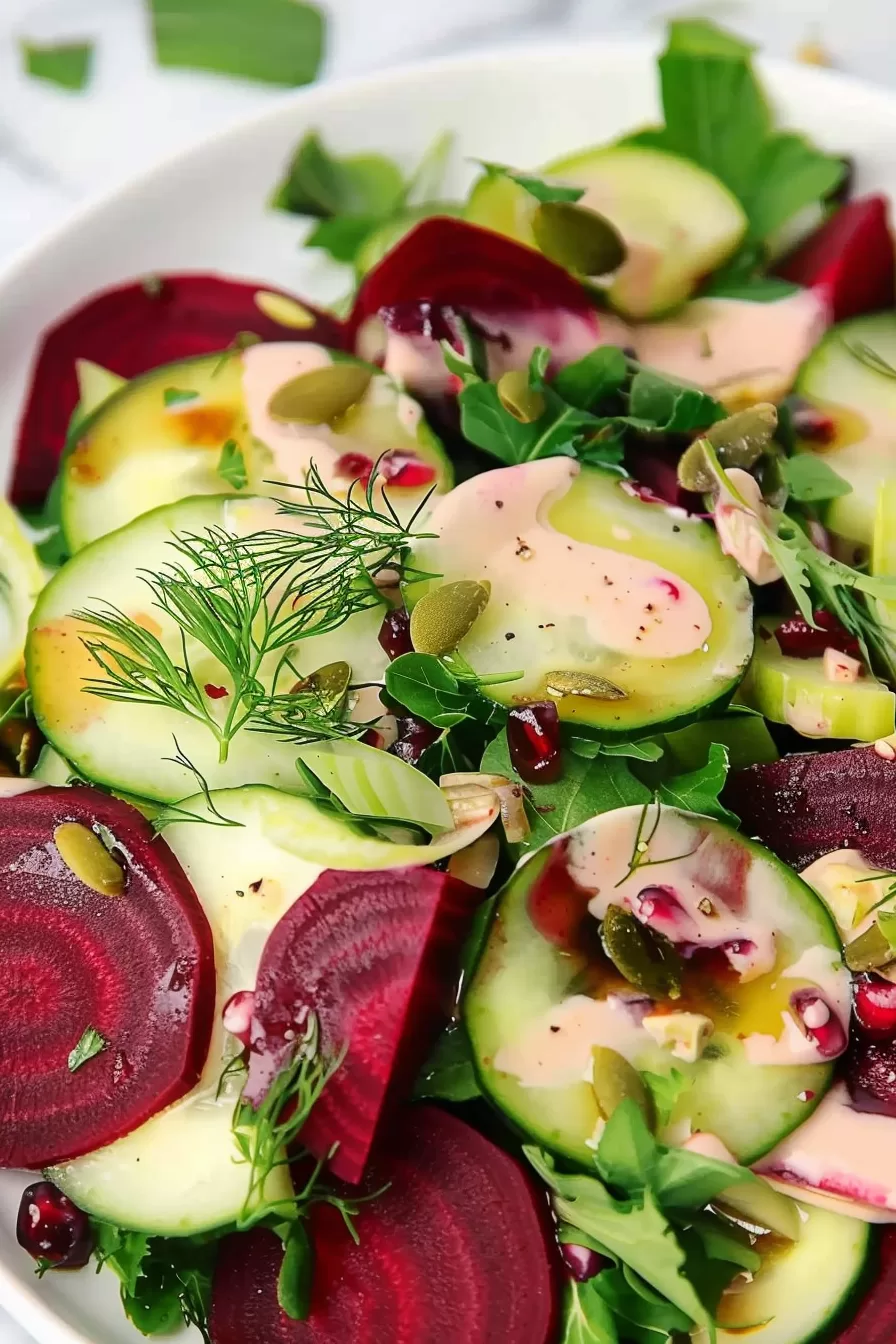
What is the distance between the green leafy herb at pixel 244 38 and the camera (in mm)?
3000

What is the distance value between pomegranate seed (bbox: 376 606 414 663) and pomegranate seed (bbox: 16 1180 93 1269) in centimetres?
94

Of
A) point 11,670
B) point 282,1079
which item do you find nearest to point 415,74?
point 11,670

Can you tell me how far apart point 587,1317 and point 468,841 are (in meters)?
0.65

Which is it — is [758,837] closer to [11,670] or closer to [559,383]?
[559,383]

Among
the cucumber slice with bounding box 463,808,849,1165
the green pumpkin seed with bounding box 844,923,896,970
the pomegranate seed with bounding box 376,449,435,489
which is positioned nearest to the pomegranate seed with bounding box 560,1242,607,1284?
the cucumber slice with bounding box 463,808,849,1165

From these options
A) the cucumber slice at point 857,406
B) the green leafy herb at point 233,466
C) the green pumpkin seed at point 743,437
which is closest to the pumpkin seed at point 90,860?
the green leafy herb at point 233,466

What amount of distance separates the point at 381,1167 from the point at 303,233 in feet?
6.19

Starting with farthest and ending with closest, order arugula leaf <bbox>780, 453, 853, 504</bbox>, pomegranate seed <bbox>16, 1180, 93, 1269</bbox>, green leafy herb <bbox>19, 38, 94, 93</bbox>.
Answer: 1. green leafy herb <bbox>19, 38, 94, 93</bbox>
2. arugula leaf <bbox>780, 453, 853, 504</bbox>
3. pomegranate seed <bbox>16, 1180, 93, 1269</bbox>

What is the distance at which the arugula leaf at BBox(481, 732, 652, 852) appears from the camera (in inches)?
72.7

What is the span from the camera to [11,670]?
225 cm

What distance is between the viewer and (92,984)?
1.81 m

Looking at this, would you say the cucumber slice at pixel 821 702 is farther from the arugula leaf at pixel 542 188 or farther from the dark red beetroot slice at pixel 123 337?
the dark red beetroot slice at pixel 123 337

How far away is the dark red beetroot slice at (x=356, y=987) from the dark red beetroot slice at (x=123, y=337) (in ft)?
4.15

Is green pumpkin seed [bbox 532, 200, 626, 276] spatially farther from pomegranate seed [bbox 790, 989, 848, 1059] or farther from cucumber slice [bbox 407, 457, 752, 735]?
pomegranate seed [bbox 790, 989, 848, 1059]
